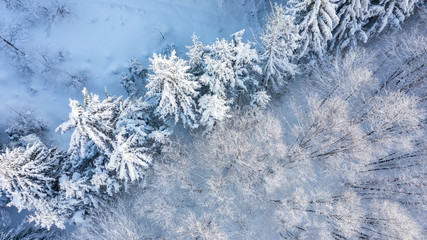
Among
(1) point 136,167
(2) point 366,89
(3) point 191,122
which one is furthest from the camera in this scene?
(2) point 366,89

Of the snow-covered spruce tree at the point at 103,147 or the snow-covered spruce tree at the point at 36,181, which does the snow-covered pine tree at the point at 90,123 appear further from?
the snow-covered spruce tree at the point at 36,181

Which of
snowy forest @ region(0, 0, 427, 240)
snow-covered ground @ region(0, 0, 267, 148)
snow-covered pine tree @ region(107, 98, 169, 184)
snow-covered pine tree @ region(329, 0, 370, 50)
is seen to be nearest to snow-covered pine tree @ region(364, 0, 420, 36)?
snowy forest @ region(0, 0, 427, 240)

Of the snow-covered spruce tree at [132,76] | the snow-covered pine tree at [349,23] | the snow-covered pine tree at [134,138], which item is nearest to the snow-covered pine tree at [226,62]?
the snow-covered pine tree at [134,138]

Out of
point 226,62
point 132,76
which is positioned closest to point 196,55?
point 226,62

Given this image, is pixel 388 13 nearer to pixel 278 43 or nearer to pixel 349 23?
pixel 349 23

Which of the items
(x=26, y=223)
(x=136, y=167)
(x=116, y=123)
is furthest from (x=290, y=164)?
(x=26, y=223)

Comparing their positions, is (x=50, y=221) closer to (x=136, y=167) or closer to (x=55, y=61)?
(x=136, y=167)
